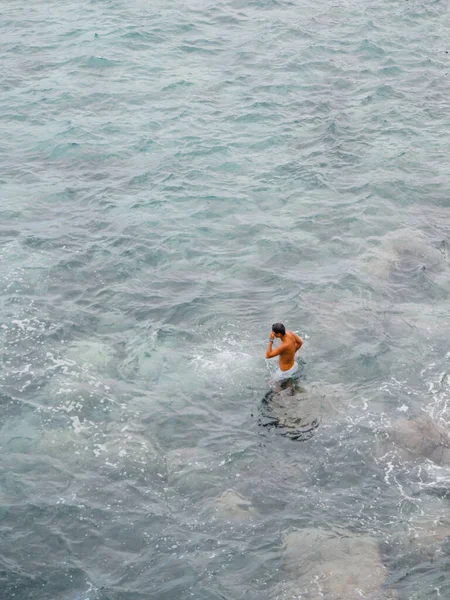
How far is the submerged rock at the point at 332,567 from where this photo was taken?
13977 millimetres

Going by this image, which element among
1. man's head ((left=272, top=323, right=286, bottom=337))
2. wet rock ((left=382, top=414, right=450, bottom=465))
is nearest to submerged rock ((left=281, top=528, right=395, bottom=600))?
wet rock ((left=382, top=414, right=450, bottom=465))

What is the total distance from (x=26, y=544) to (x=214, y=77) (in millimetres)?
22552

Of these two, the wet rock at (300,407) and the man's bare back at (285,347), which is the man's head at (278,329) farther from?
the wet rock at (300,407)

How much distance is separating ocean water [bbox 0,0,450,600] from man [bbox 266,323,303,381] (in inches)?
21.6

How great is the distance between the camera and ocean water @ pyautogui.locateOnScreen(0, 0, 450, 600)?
15.1 m

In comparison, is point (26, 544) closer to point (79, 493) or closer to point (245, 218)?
point (79, 493)

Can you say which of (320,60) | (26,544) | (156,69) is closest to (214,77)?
(156,69)

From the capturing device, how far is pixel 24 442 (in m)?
17.3

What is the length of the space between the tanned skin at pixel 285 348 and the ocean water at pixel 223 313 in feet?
2.64

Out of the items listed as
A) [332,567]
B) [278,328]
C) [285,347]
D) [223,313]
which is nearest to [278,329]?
[278,328]

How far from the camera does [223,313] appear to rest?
20906mm

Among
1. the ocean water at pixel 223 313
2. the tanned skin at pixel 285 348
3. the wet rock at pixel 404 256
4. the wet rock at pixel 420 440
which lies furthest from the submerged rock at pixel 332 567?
the wet rock at pixel 404 256

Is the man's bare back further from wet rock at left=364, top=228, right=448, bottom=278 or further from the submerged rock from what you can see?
wet rock at left=364, top=228, right=448, bottom=278

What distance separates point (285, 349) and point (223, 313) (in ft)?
11.0
